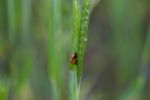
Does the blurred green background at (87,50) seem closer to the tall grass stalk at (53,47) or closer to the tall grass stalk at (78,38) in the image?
the tall grass stalk at (53,47)

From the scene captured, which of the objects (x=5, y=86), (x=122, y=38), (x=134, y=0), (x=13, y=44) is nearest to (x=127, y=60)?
(x=122, y=38)

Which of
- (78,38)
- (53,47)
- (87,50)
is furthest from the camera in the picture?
(87,50)

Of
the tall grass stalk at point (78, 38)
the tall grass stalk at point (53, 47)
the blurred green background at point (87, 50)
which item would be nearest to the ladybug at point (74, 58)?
the tall grass stalk at point (78, 38)

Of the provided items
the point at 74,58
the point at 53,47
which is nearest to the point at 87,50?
the point at 53,47

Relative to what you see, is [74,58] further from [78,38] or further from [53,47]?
[53,47]

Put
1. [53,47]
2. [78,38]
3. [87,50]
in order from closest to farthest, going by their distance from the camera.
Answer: [78,38], [53,47], [87,50]

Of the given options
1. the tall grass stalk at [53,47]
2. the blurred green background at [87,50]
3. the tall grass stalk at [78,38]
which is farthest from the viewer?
the blurred green background at [87,50]

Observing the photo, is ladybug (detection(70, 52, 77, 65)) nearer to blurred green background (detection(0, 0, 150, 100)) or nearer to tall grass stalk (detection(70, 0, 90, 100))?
tall grass stalk (detection(70, 0, 90, 100))
